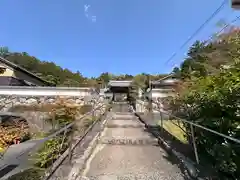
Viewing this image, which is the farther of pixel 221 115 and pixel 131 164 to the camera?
pixel 131 164

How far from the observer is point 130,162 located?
3211mm

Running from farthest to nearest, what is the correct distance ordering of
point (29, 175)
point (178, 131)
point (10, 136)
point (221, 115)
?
1. point (178, 131)
2. point (10, 136)
3. point (221, 115)
4. point (29, 175)

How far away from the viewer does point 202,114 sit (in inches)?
106

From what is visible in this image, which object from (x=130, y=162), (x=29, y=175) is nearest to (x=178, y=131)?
(x=130, y=162)

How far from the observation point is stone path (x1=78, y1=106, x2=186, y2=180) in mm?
2658

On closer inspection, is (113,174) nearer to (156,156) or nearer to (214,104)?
(156,156)

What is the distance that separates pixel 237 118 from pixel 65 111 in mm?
3722

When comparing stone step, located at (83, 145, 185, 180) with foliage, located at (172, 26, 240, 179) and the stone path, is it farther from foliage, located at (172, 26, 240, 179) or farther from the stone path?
foliage, located at (172, 26, 240, 179)

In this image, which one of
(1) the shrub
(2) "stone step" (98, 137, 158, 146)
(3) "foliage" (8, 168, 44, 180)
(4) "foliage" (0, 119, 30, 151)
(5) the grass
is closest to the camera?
(1) the shrub

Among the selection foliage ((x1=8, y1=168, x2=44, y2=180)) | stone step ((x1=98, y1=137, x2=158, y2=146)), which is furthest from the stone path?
foliage ((x1=8, y1=168, x2=44, y2=180))

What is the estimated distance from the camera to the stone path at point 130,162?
Result: 266cm

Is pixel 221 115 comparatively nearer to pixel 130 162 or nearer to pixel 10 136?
pixel 130 162

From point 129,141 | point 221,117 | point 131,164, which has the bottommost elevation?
point 131,164

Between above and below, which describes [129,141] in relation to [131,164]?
above
